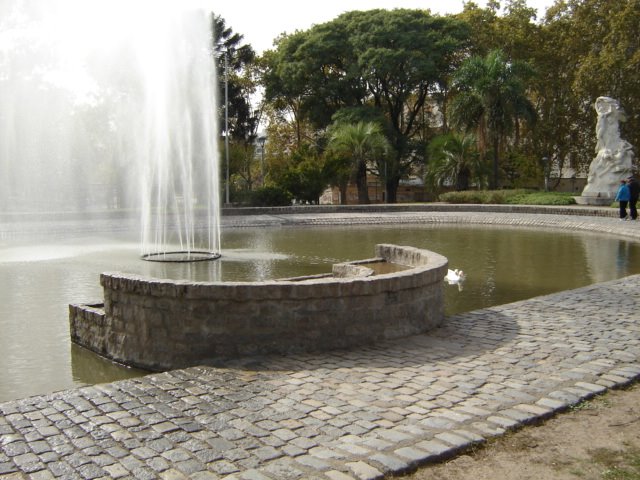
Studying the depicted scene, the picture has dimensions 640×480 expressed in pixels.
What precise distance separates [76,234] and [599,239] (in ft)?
56.2

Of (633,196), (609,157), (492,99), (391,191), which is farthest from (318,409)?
(391,191)

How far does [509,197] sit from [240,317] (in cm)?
2725

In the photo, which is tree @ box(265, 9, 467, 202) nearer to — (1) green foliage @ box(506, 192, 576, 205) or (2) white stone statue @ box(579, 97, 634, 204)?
(1) green foliage @ box(506, 192, 576, 205)

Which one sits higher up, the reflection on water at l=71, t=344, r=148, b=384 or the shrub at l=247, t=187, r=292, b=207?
the shrub at l=247, t=187, r=292, b=207

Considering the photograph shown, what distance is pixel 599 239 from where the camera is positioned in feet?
64.0

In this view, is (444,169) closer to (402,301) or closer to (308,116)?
(308,116)

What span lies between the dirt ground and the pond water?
158 inches

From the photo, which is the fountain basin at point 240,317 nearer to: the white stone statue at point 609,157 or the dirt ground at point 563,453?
the dirt ground at point 563,453

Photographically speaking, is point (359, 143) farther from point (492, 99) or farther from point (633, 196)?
point (633, 196)

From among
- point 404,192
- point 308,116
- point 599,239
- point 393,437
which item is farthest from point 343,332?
point 404,192

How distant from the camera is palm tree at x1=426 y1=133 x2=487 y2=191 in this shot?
115 ft

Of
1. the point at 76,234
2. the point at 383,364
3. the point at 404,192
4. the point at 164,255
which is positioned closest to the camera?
the point at 383,364

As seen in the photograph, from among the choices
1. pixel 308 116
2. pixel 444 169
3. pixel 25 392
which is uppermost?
pixel 308 116

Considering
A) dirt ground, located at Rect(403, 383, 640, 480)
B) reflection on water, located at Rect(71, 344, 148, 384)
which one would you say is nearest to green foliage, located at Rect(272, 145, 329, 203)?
reflection on water, located at Rect(71, 344, 148, 384)
